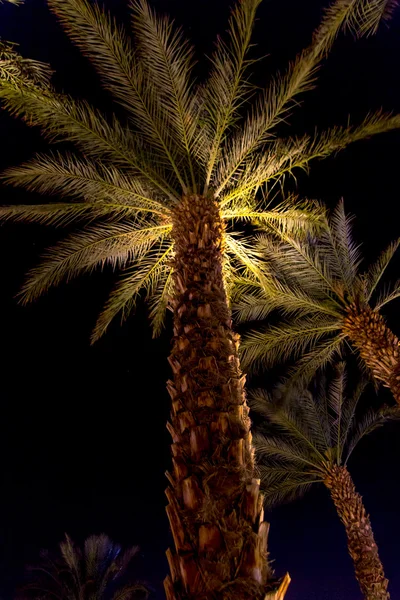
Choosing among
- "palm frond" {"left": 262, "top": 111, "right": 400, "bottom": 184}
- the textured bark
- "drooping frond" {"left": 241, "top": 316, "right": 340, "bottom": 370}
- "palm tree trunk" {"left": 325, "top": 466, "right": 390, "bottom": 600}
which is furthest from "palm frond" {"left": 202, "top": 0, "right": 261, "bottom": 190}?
"palm tree trunk" {"left": 325, "top": 466, "right": 390, "bottom": 600}

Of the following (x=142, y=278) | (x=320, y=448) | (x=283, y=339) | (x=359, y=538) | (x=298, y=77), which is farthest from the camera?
(x=320, y=448)

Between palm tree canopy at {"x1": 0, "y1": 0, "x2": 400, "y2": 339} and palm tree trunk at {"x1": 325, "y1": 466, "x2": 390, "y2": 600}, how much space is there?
28.5 ft

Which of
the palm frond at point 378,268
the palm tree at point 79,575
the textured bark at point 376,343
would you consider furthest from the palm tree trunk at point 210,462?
the palm tree at point 79,575

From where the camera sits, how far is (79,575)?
16.1 m

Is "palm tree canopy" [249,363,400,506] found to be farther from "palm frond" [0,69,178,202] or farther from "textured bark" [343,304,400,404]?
"palm frond" [0,69,178,202]

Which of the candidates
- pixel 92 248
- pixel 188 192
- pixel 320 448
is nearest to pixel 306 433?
pixel 320 448

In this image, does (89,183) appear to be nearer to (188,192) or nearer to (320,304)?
(188,192)

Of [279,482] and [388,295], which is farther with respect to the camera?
[279,482]

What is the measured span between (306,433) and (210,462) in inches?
429

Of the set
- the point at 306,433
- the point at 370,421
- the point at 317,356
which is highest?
the point at 317,356

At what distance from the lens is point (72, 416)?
66.3 ft

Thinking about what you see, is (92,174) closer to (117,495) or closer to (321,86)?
(321,86)

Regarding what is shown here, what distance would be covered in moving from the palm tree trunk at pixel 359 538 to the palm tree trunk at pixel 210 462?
33.7ft

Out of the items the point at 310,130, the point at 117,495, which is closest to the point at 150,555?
the point at 117,495
